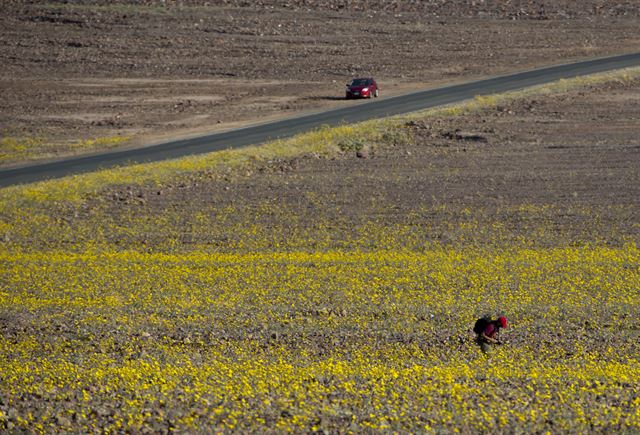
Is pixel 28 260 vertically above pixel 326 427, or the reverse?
pixel 326 427

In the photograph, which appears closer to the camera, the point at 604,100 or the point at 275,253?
the point at 275,253

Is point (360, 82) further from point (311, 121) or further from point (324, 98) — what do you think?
point (311, 121)

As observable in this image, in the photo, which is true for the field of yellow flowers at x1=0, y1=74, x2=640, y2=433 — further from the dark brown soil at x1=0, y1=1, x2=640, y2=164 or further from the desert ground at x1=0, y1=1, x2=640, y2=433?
the dark brown soil at x1=0, y1=1, x2=640, y2=164

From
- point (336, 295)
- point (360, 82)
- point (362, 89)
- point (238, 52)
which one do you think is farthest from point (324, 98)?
point (336, 295)

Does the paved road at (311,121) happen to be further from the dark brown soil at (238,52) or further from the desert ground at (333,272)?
the dark brown soil at (238,52)

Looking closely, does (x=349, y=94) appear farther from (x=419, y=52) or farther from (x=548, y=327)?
(x=548, y=327)

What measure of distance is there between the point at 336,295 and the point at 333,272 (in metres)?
2.31

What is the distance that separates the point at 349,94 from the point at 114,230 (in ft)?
74.4

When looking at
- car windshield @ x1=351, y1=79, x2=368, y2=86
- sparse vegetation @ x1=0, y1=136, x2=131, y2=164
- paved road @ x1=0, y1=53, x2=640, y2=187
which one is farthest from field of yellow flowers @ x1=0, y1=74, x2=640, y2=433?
car windshield @ x1=351, y1=79, x2=368, y2=86

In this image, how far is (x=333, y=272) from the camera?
2277 centimetres

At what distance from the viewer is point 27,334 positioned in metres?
17.7

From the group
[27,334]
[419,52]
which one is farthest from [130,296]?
[419,52]

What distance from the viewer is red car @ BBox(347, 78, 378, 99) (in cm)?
4831

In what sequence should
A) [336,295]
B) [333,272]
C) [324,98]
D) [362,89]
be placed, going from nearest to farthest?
1. [336,295]
2. [333,272]
3. [362,89]
4. [324,98]
